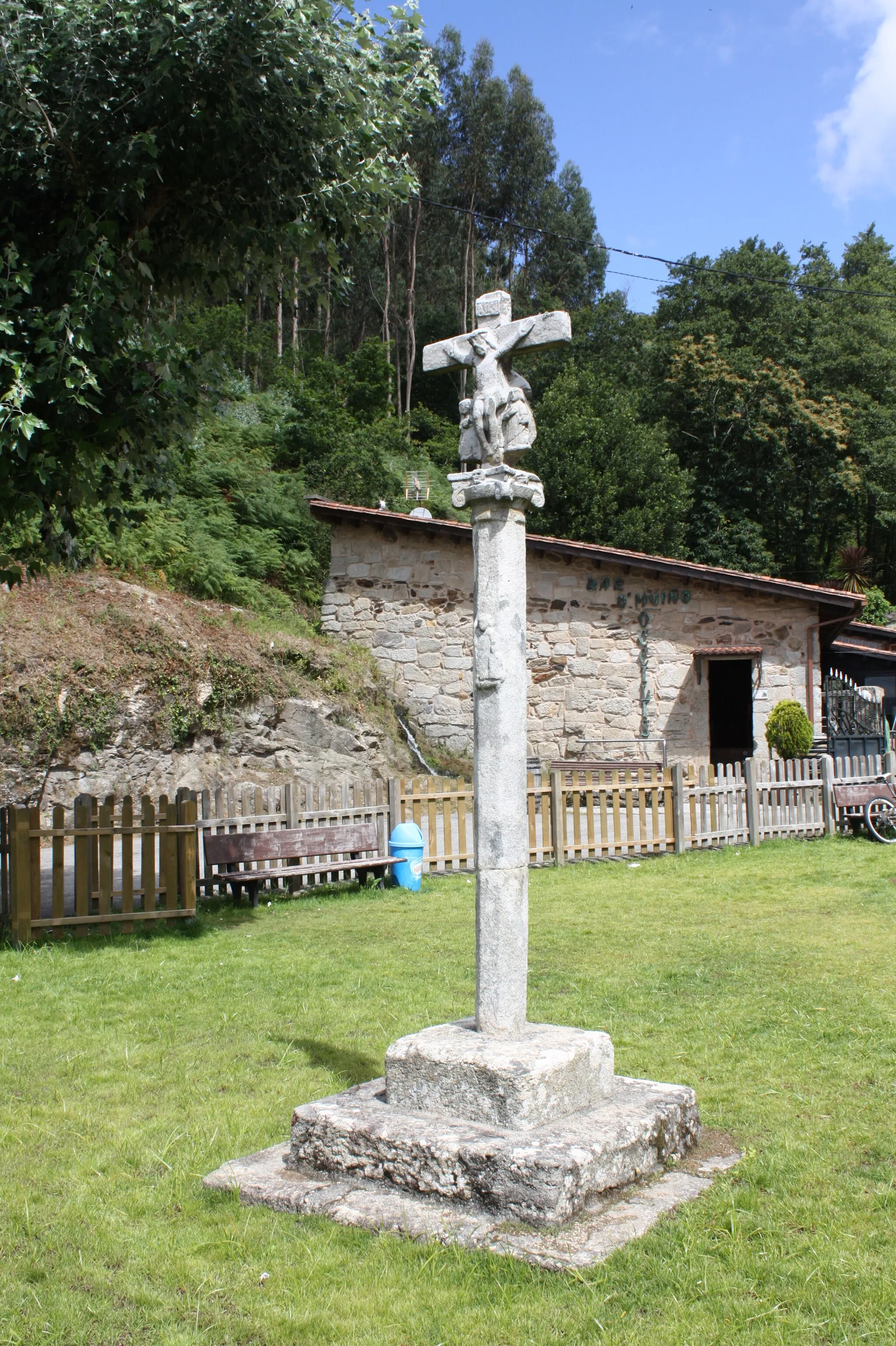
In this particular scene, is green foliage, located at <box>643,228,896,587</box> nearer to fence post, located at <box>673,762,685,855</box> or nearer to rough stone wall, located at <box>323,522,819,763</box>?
rough stone wall, located at <box>323,522,819,763</box>

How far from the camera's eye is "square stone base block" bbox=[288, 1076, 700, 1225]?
3535mm

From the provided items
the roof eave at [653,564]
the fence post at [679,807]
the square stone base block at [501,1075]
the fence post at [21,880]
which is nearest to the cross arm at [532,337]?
the square stone base block at [501,1075]

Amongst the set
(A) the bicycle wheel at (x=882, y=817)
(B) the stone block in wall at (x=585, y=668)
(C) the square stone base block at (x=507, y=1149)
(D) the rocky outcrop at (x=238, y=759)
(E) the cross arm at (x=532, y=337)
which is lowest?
(C) the square stone base block at (x=507, y=1149)

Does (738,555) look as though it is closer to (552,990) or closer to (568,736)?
(568,736)

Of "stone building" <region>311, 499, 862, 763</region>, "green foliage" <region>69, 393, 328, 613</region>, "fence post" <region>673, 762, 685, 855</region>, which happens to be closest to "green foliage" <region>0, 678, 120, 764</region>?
"green foliage" <region>69, 393, 328, 613</region>

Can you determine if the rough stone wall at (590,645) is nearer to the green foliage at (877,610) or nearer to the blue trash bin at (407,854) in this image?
the blue trash bin at (407,854)

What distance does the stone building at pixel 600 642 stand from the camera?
18281 mm

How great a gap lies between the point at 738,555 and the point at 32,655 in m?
27.1

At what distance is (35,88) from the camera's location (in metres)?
7.38

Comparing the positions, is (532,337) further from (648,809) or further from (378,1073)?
(648,809)

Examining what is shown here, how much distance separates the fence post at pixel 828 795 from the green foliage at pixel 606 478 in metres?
16.2

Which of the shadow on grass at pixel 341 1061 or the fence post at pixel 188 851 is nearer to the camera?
the shadow on grass at pixel 341 1061

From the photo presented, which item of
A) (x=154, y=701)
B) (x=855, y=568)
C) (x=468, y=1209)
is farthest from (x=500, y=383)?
(x=855, y=568)

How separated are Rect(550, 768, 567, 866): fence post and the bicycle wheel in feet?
14.0
